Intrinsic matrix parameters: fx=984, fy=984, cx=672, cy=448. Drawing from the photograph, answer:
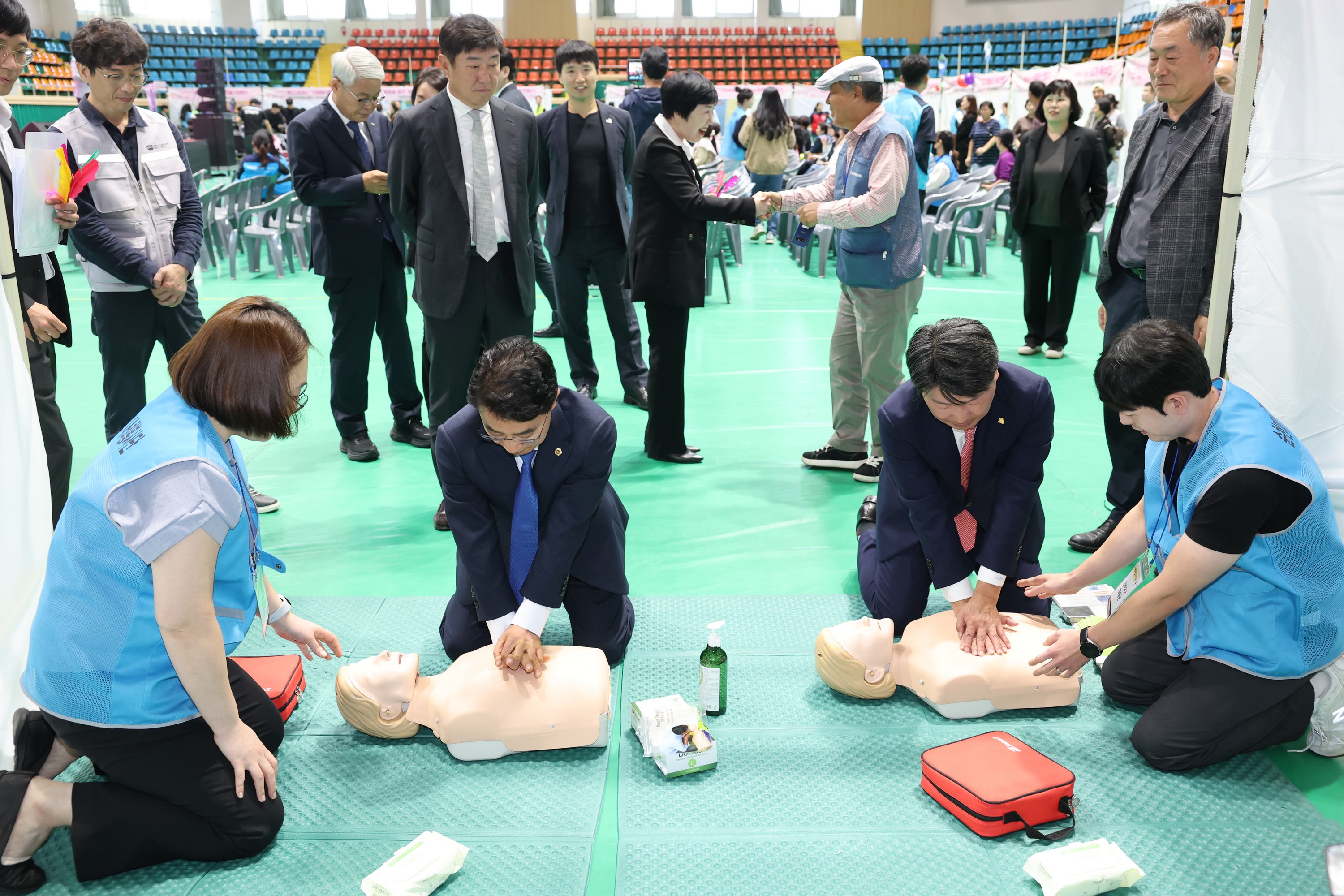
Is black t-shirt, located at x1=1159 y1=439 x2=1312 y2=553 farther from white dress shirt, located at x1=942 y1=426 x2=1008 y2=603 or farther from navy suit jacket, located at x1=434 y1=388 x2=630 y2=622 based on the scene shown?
navy suit jacket, located at x1=434 y1=388 x2=630 y2=622

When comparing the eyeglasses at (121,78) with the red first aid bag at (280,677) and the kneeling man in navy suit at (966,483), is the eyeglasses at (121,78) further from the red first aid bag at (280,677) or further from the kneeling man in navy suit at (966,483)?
the kneeling man in navy suit at (966,483)

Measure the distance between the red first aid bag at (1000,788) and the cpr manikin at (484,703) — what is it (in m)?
0.78

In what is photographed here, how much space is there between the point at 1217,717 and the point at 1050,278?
4408 mm

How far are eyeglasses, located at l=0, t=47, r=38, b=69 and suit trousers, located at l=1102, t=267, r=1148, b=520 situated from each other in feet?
12.0

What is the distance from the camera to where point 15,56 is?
3154 millimetres

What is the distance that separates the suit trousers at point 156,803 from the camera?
75.1 inches

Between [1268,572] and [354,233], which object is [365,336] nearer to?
[354,233]

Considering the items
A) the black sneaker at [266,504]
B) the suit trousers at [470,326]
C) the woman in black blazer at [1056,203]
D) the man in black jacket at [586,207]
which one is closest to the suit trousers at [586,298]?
the man in black jacket at [586,207]

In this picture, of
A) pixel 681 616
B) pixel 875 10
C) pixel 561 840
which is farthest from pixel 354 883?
pixel 875 10

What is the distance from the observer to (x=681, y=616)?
9.90 ft

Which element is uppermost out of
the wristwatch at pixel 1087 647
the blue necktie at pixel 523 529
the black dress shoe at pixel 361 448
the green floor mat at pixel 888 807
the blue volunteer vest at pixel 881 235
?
the blue volunteer vest at pixel 881 235

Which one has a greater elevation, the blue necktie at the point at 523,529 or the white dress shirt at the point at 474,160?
the white dress shirt at the point at 474,160

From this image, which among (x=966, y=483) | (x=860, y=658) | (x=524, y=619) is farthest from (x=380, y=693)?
(x=966, y=483)

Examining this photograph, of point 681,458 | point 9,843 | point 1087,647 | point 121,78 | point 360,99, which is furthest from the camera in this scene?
point 681,458
